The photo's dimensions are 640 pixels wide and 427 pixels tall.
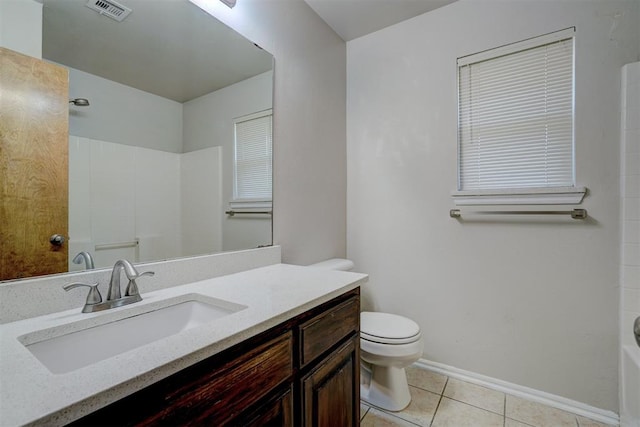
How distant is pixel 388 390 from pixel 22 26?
7.07ft

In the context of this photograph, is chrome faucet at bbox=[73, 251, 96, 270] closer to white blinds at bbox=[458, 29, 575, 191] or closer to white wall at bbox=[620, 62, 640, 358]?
white blinds at bbox=[458, 29, 575, 191]

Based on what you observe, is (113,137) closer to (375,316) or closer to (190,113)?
(190,113)

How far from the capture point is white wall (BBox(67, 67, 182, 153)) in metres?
1.00

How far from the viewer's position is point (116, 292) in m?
0.95

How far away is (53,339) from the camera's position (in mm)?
769

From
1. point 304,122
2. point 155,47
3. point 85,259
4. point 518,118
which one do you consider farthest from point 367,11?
point 85,259

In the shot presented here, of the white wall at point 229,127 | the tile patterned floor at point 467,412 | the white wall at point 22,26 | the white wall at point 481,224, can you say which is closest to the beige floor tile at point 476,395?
the tile patterned floor at point 467,412

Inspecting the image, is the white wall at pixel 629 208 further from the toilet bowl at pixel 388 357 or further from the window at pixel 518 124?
the toilet bowl at pixel 388 357

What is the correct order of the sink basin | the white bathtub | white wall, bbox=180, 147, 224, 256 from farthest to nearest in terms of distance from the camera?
white wall, bbox=180, 147, 224, 256 < the white bathtub < the sink basin

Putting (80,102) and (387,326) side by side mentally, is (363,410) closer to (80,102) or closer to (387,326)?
(387,326)

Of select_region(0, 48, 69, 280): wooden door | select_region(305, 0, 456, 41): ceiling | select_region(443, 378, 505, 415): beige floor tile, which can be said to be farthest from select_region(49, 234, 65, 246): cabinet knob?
select_region(443, 378, 505, 415): beige floor tile

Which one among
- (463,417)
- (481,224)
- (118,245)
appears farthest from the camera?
(481,224)

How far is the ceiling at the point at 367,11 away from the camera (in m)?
1.96

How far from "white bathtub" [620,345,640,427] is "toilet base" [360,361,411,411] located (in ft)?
3.09
